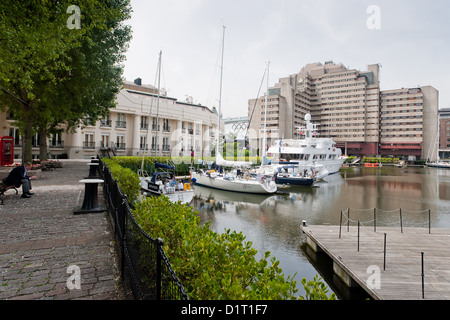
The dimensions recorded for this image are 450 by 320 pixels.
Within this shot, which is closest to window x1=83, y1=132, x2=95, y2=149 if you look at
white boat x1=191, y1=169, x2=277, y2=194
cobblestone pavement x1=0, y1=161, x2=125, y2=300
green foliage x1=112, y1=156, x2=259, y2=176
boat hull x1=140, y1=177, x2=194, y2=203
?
green foliage x1=112, y1=156, x2=259, y2=176

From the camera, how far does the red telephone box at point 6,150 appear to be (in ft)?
75.4

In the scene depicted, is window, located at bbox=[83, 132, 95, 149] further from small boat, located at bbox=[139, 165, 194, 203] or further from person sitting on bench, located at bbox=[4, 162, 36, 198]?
person sitting on bench, located at bbox=[4, 162, 36, 198]

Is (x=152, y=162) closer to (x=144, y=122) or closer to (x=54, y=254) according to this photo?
(x=144, y=122)

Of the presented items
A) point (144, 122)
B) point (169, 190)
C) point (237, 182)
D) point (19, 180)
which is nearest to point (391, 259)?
point (169, 190)

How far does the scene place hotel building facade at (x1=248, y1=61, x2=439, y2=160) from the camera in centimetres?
9969

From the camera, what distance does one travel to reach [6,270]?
16.7ft

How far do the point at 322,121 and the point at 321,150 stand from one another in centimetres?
6563

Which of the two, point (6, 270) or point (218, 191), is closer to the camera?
point (6, 270)

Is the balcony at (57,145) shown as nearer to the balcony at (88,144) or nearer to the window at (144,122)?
the balcony at (88,144)

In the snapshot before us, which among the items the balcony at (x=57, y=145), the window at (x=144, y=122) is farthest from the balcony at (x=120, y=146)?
the balcony at (x=57, y=145)

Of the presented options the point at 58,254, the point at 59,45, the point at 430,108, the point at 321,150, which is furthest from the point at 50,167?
the point at 430,108

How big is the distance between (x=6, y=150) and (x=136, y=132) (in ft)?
77.7

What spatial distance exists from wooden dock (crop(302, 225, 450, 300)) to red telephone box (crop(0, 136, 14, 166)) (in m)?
25.8
